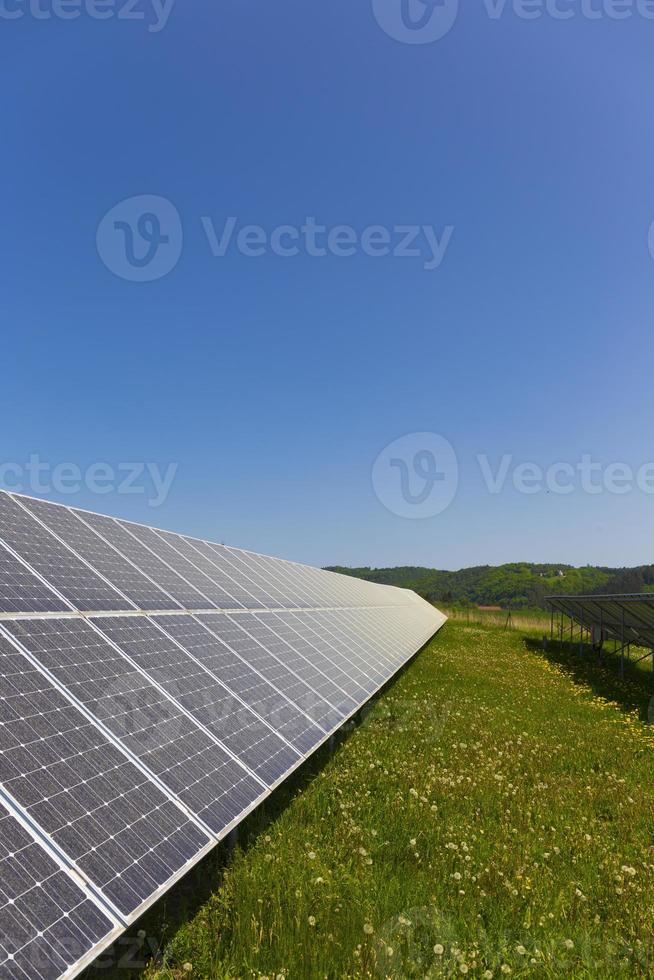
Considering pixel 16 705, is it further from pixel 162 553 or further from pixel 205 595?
pixel 162 553

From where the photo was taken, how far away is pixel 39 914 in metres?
3.55

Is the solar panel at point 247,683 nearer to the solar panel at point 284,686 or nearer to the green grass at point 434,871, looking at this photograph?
the solar panel at point 284,686

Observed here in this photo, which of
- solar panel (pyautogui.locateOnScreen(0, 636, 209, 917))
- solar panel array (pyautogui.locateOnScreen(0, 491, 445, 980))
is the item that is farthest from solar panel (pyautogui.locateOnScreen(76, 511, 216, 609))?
solar panel (pyautogui.locateOnScreen(0, 636, 209, 917))

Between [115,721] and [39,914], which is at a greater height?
[115,721]

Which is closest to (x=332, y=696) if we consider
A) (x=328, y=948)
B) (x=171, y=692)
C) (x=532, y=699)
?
(x=171, y=692)

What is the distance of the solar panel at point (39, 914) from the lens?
3.28 m

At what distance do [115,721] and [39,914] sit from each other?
7.28 ft

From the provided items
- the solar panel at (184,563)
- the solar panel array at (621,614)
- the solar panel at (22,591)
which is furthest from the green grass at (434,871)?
the solar panel array at (621,614)

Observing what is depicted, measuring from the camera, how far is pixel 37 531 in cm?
962

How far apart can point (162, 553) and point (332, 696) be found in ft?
19.8

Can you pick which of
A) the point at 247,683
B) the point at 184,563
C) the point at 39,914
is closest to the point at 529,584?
the point at 184,563

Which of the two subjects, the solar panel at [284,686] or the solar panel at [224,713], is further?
the solar panel at [284,686]

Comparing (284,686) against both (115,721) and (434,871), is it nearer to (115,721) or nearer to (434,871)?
(434,871)

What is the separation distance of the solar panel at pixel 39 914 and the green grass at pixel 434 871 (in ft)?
5.44
